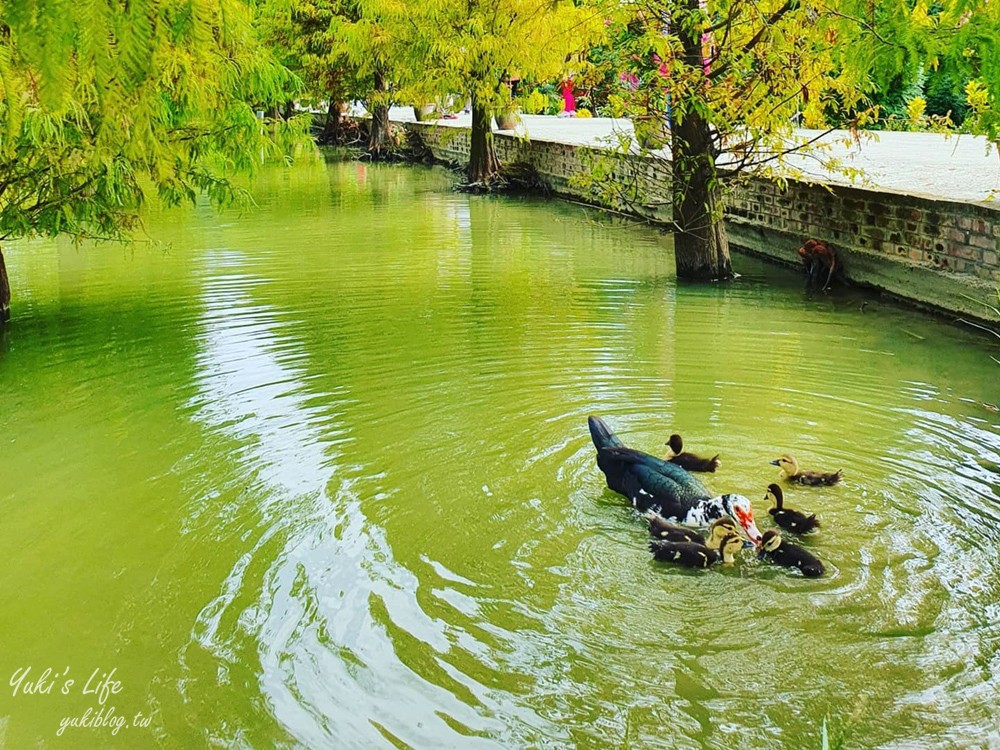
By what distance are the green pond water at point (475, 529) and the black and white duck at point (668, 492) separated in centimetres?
20

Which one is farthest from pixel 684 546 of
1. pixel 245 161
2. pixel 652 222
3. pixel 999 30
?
pixel 652 222

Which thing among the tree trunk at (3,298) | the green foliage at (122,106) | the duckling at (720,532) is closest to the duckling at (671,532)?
the duckling at (720,532)

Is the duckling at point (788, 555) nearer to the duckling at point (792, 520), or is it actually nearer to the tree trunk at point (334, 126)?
the duckling at point (792, 520)

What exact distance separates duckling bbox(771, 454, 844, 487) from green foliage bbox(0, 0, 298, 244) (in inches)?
167

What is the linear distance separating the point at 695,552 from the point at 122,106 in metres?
3.74

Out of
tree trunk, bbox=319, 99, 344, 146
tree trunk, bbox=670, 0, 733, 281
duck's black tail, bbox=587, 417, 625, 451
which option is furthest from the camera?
tree trunk, bbox=319, 99, 344, 146

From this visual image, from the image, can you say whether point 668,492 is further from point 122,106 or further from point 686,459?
point 122,106

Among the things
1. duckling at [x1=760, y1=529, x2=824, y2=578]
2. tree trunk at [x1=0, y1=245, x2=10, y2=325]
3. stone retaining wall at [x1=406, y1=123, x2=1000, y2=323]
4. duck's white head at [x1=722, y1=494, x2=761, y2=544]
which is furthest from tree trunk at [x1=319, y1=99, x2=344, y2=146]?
duckling at [x1=760, y1=529, x2=824, y2=578]

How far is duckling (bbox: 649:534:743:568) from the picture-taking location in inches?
231

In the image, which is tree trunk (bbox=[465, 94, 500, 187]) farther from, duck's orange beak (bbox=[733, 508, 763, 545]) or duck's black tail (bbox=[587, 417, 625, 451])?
duck's orange beak (bbox=[733, 508, 763, 545])

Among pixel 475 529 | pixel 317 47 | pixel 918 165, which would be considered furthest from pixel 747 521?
pixel 317 47

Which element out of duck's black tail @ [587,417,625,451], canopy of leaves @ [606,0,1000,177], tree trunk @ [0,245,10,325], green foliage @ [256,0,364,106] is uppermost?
green foliage @ [256,0,364,106]

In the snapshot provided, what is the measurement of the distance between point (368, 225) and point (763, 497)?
49.4 feet

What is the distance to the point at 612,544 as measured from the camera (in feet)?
20.7
